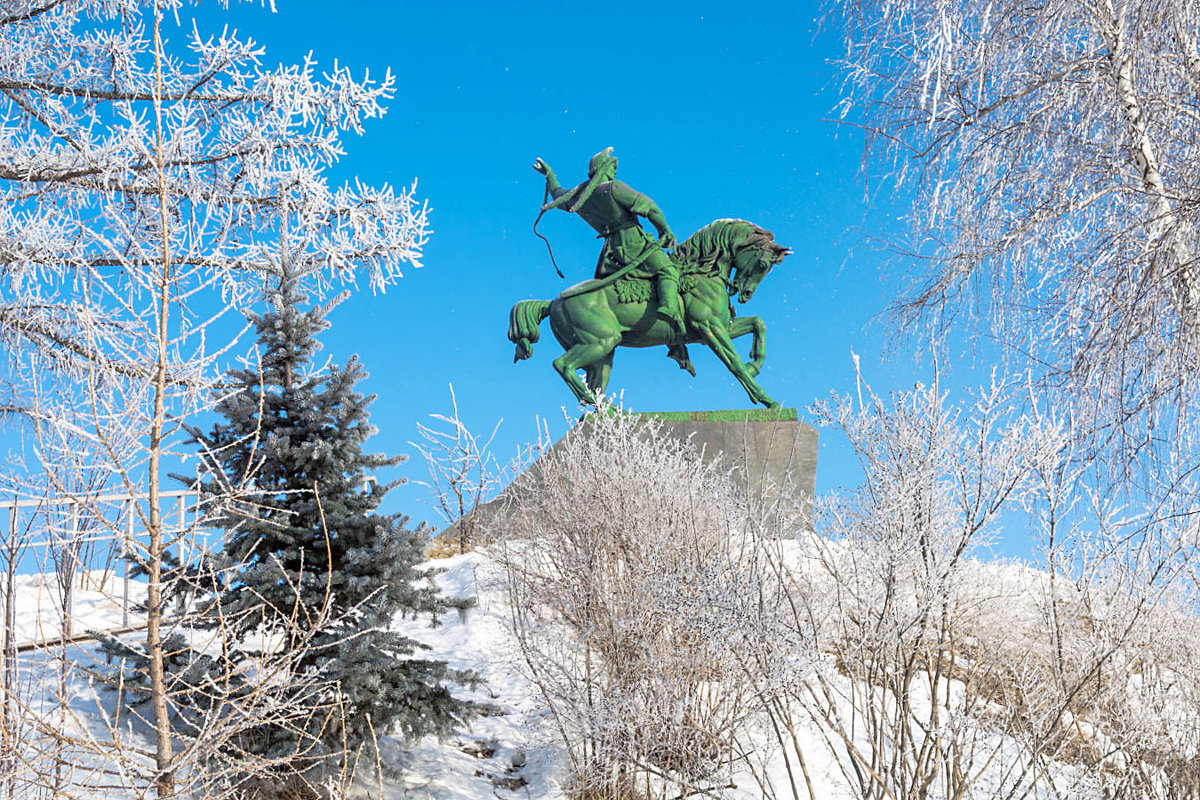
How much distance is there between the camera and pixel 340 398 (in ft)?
18.6

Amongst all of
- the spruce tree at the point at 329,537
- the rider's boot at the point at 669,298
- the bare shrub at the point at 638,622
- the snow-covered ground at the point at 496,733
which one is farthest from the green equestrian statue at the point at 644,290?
the spruce tree at the point at 329,537

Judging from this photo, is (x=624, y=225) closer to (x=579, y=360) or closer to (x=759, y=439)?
(x=579, y=360)

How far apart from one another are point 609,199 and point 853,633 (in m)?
8.04

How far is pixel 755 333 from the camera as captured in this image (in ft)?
39.8

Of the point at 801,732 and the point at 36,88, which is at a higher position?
the point at 36,88

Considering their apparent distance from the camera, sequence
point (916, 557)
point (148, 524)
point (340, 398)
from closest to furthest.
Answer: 1. point (148, 524)
2. point (916, 557)
3. point (340, 398)

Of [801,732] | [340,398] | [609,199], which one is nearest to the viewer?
[340,398]

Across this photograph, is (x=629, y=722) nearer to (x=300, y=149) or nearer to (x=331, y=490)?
(x=331, y=490)

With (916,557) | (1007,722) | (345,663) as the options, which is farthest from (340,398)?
(1007,722)

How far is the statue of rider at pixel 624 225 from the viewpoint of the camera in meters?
11.6

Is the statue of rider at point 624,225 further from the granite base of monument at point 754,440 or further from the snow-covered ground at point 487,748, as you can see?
the snow-covered ground at point 487,748

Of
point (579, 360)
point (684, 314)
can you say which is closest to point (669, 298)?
point (684, 314)

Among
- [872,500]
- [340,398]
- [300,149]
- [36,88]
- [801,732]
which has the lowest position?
[801,732]

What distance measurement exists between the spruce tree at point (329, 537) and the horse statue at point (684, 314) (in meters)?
6.18
